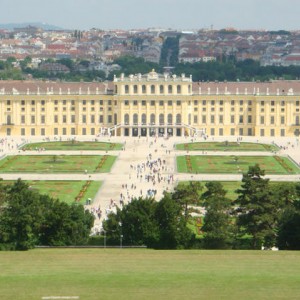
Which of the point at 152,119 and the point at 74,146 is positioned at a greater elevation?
the point at 152,119

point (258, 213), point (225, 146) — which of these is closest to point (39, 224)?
point (258, 213)

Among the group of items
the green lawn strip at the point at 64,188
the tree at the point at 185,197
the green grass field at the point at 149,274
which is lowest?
the green lawn strip at the point at 64,188

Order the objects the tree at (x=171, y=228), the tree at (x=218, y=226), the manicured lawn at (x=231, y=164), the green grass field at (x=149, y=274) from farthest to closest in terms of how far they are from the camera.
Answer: the manicured lawn at (x=231, y=164) → the tree at (x=218, y=226) → the tree at (x=171, y=228) → the green grass field at (x=149, y=274)

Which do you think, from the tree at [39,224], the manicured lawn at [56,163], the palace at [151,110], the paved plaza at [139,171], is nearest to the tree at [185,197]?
the paved plaza at [139,171]

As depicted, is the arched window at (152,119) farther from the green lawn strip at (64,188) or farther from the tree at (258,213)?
the tree at (258,213)

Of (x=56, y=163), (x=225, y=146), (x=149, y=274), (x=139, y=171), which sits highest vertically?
(x=149, y=274)

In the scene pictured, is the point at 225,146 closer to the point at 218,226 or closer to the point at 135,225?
the point at 218,226
